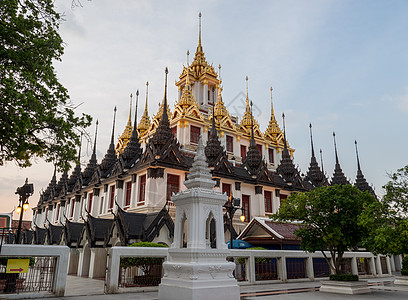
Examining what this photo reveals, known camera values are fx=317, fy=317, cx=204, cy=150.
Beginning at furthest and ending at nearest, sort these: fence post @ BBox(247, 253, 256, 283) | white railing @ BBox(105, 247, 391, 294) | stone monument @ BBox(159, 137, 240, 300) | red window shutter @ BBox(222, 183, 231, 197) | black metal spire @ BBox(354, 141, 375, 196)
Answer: black metal spire @ BBox(354, 141, 375, 196)
red window shutter @ BBox(222, 183, 231, 197)
fence post @ BBox(247, 253, 256, 283)
white railing @ BBox(105, 247, 391, 294)
stone monument @ BBox(159, 137, 240, 300)

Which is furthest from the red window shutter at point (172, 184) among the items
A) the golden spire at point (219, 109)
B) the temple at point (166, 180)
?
the golden spire at point (219, 109)

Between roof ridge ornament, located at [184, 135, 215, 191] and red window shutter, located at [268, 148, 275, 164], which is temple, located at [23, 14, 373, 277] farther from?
roof ridge ornament, located at [184, 135, 215, 191]

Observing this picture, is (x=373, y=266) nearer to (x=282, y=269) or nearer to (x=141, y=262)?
(x=282, y=269)

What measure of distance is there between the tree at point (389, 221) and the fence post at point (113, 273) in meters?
10.6

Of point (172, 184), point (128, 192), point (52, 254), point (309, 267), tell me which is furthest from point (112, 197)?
point (309, 267)

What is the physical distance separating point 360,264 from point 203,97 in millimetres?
31092

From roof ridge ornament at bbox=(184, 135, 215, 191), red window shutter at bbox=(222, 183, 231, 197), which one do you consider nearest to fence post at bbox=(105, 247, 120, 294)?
roof ridge ornament at bbox=(184, 135, 215, 191)

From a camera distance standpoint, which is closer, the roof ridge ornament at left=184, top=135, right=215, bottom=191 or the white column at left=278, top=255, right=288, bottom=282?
the roof ridge ornament at left=184, top=135, right=215, bottom=191

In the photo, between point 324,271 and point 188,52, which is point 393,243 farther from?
point 188,52

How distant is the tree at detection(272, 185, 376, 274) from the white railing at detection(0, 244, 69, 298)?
10639 millimetres

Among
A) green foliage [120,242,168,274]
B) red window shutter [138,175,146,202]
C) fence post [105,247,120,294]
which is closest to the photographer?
fence post [105,247,120,294]

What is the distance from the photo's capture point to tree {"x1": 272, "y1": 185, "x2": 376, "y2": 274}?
50.6ft

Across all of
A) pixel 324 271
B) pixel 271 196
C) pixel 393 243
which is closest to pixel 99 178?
pixel 271 196

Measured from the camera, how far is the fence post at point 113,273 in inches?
518
